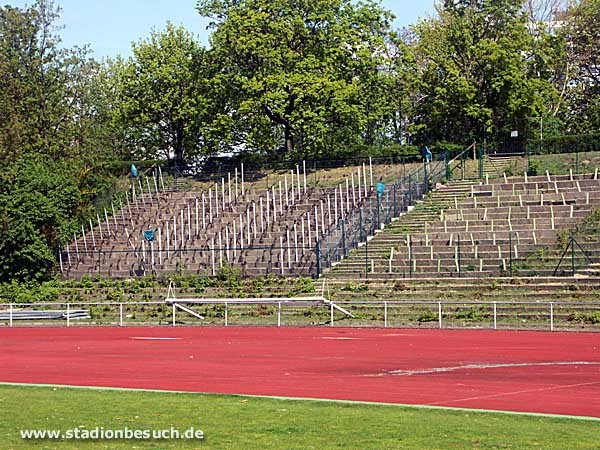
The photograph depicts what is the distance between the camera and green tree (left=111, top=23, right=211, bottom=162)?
239 ft

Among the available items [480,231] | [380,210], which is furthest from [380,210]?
[480,231]

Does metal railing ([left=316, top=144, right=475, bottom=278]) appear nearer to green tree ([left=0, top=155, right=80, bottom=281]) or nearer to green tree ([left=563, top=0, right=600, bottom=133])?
green tree ([left=0, top=155, right=80, bottom=281])

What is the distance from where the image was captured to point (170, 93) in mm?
75000

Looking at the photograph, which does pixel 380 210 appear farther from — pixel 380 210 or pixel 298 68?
pixel 298 68

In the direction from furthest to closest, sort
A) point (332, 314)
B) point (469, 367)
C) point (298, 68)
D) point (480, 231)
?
point (298, 68), point (480, 231), point (332, 314), point (469, 367)

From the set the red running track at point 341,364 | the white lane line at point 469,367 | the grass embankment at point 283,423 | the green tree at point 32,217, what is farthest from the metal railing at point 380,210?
the grass embankment at point 283,423

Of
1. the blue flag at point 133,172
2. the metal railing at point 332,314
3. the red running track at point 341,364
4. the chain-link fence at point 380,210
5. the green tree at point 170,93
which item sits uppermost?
the green tree at point 170,93

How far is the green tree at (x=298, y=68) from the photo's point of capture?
2640 inches

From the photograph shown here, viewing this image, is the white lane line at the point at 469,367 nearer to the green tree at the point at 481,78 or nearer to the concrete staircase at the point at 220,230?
the concrete staircase at the point at 220,230

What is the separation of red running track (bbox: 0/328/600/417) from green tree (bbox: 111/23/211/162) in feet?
126

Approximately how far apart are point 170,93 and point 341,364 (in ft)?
176

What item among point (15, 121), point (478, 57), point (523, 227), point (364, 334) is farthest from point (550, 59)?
point (364, 334)

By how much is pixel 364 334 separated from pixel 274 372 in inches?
486

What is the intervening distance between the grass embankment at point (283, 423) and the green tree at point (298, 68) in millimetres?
51311
